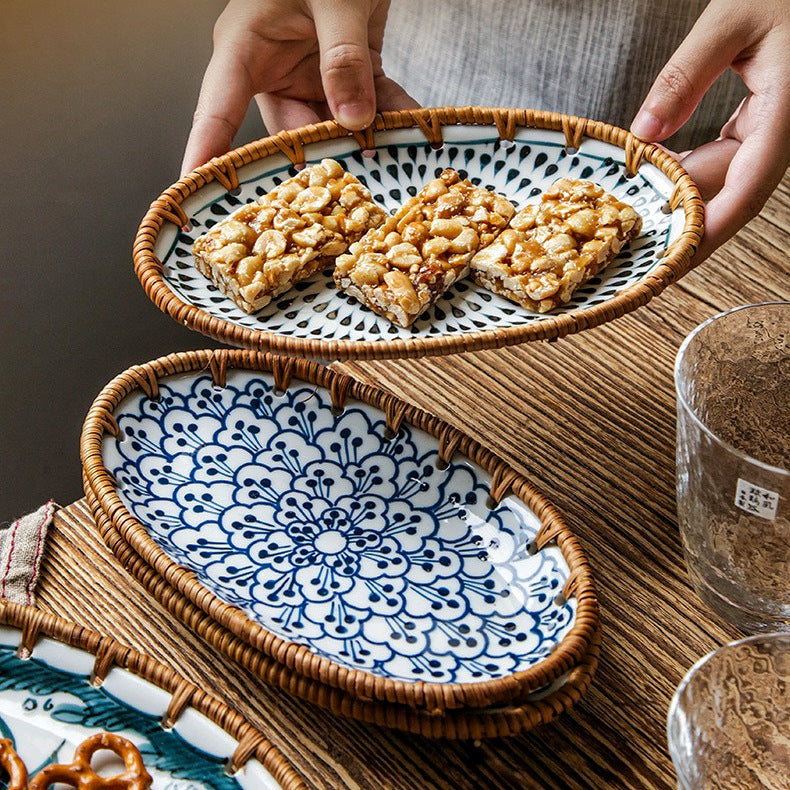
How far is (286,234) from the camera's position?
996 mm

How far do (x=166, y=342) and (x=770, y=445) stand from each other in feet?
5.25

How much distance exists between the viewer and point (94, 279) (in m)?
2.23

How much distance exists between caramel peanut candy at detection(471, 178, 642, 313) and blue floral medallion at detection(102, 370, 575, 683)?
18 centimetres

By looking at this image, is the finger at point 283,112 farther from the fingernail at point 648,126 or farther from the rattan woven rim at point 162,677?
the rattan woven rim at point 162,677

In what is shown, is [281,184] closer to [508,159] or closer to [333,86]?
[333,86]

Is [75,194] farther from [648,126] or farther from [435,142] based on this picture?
[648,126]

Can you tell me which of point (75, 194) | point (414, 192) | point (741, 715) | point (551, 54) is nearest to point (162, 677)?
point (741, 715)

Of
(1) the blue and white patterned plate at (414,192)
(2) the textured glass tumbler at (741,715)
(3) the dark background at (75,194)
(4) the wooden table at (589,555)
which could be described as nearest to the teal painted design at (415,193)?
(1) the blue and white patterned plate at (414,192)

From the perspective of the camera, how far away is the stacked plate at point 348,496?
710 millimetres

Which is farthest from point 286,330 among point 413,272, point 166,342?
point 166,342

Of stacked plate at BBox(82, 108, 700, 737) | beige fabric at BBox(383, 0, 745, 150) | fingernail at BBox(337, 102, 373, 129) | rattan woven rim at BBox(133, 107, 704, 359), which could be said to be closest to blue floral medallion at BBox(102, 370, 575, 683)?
stacked plate at BBox(82, 108, 700, 737)

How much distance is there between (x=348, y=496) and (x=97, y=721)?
11.9 inches

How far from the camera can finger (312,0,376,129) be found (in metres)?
1.07

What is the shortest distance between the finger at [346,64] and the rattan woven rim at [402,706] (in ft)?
1.89
